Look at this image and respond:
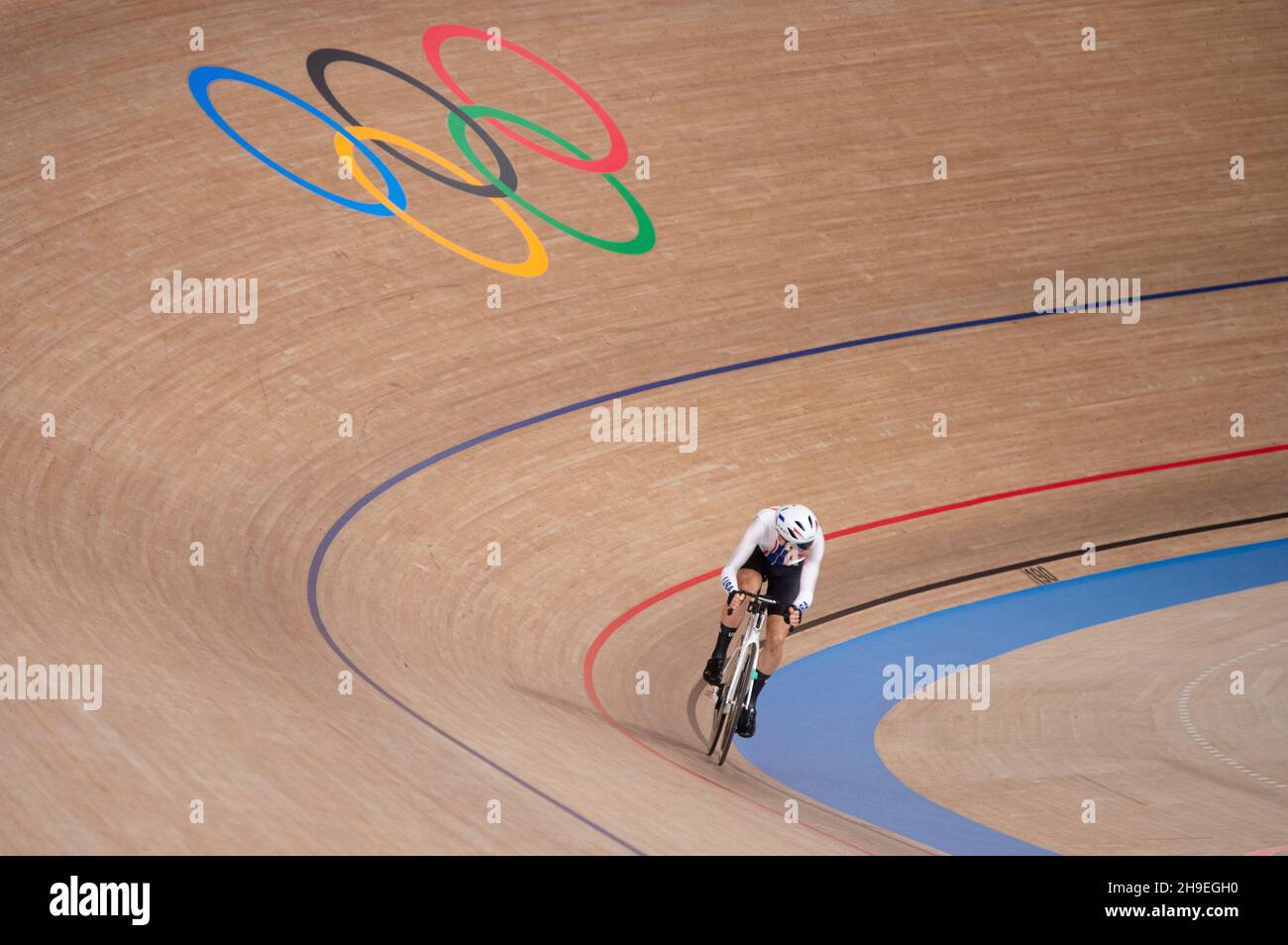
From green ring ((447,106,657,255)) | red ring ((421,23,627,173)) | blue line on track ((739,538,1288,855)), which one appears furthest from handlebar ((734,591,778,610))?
red ring ((421,23,627,173))

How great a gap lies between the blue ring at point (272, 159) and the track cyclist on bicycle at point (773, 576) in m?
3.49

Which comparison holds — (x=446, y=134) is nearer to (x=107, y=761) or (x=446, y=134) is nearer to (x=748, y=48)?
(x=748, y=48)

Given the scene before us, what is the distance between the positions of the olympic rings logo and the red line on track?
83.7 inches

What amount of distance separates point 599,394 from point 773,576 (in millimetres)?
2344

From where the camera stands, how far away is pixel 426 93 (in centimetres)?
798

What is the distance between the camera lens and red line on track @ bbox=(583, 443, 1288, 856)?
15.3 ft

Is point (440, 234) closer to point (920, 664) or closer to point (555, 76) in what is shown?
point (555, 76)

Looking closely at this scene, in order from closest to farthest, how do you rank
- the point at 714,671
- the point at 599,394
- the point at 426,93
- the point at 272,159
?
the point at 714,671 < the point at 599,394 < the point at 272,159 < the point at 426,93

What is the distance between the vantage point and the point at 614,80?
841cm

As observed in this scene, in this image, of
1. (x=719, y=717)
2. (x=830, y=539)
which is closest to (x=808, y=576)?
(x=719, y=717)

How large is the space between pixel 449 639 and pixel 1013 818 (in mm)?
2241

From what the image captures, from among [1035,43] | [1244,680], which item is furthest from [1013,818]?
[1035,43]

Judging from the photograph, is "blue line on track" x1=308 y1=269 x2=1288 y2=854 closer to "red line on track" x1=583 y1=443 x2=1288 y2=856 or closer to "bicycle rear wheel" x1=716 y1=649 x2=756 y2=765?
"red line on track" x1=583 y1=443 x2=1288 y2=856

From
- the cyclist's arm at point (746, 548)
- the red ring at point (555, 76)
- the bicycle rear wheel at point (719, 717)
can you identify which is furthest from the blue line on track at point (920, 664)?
the red ring at point (555, 76)
